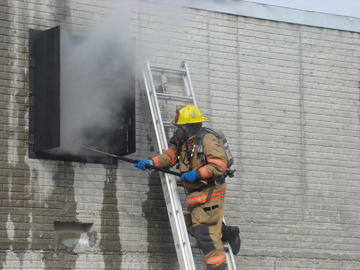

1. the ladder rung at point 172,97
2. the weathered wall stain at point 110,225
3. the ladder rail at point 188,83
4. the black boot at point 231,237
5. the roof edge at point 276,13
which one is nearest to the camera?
the black boot at point 231,237

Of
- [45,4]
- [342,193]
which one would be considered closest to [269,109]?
[342,193]

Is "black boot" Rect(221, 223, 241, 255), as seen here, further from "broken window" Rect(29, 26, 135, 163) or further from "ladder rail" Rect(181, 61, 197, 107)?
"ladder rail" Rect(181, 61, 197, 107)

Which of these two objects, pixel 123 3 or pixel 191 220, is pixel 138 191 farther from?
pixel 123 3

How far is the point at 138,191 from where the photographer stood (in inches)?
333

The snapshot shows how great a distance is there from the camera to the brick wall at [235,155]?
7895 mm

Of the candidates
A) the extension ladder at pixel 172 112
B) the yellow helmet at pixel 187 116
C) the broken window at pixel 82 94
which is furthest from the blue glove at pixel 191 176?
the broken window at pixel 82 94

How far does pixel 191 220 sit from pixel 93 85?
1.98m

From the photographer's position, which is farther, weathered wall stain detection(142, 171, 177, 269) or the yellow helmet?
weathered wall stain detection(142, 171, 177, 269)

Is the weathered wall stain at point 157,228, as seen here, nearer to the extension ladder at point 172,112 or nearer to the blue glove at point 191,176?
the extension ladder at point 172,112

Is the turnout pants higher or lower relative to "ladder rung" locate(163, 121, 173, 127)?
lower

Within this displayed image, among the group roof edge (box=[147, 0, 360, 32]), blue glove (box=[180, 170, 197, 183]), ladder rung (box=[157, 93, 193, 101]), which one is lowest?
blue glove (box=[180, 170, 197, 183])

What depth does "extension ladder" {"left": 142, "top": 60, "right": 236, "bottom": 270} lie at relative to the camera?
24.7ft

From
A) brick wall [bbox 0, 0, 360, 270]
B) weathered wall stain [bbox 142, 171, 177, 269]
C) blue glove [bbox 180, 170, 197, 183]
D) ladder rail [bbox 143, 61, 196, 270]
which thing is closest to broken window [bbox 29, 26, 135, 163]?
brick wall [bbox 0, 0, 360, 270]

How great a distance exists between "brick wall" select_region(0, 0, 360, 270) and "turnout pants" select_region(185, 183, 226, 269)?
1060 millimetres
